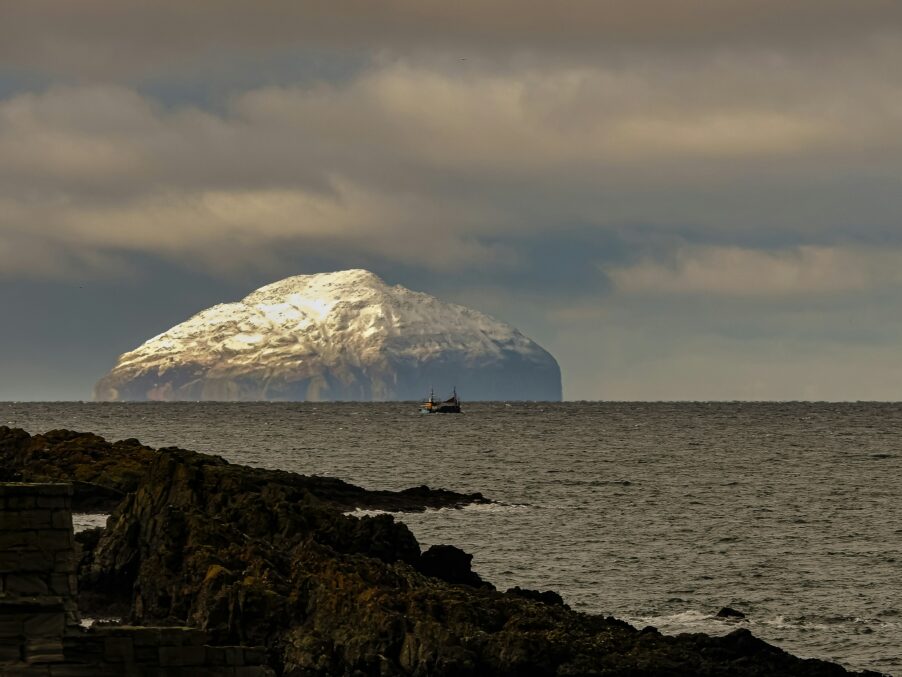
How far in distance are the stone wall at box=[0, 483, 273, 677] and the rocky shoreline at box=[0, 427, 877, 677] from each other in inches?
263

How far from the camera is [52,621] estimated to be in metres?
18.4

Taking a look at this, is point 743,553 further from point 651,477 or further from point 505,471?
point 505,471

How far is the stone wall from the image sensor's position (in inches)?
722

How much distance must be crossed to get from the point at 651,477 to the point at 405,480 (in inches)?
754

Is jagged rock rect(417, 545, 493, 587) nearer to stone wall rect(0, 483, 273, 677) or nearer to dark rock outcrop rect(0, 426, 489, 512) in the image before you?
stone wall rect(0, 483, 273, 677)

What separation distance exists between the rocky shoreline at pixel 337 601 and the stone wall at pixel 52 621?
6.69 meters

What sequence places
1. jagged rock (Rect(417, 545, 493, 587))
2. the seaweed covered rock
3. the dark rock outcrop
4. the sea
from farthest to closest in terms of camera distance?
the dark rock outcrop, the sea, jagged rock (Rect(417, 545, 493, 587)), the seaweed covered rock

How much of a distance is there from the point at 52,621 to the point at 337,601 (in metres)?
16.2

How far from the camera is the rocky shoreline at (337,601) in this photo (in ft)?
107

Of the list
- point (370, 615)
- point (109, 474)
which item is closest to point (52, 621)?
point (370, 615)

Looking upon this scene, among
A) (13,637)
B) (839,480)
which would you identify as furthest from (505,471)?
(13,637)

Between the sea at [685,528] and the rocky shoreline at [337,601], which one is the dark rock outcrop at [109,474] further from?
the rocky shoreline at [337,601]

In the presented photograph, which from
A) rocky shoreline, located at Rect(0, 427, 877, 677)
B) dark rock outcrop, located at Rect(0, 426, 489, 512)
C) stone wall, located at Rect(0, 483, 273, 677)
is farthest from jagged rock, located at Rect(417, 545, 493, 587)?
dark rock outcrop, located at Rect(0, 426, 489, 512)

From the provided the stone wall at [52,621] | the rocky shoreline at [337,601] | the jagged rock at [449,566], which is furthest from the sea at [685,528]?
the stone wall at [52,621]
